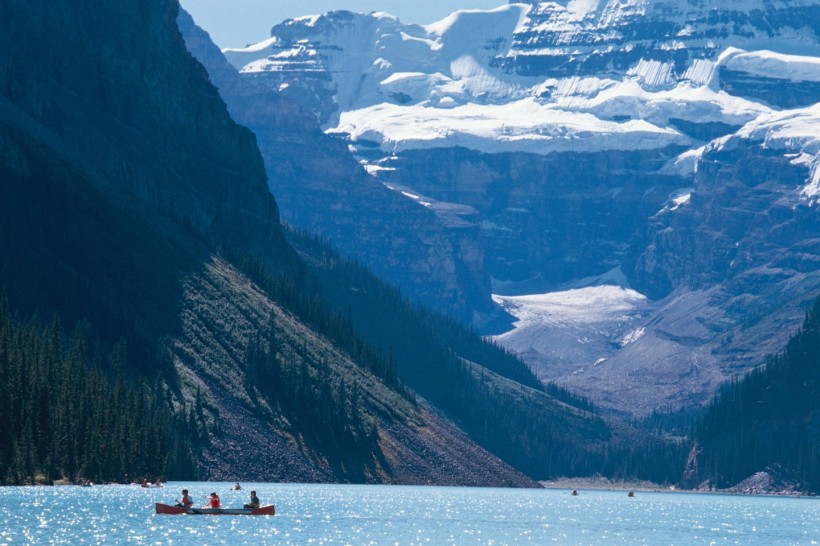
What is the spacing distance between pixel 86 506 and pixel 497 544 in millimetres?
45214

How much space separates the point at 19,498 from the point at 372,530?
38601mm

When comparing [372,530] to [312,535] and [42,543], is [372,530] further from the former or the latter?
[42,543]

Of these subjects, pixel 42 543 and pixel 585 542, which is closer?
pixel 42 543

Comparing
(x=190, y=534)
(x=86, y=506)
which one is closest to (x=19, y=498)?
(x=86, y=506)

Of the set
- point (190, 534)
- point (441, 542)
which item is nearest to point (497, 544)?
point (441, 542)

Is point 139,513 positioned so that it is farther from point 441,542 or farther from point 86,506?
point 441,542

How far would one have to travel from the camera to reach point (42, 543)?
157125mm

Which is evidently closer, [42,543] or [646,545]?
[42,543]

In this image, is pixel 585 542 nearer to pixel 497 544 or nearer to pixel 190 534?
pixel 497 544

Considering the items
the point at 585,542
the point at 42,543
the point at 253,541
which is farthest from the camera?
the point at 585,542

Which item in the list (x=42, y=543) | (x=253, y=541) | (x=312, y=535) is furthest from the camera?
(x=312, y=535)

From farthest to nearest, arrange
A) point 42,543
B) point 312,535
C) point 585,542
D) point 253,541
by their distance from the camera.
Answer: point 585,542 → point 312,535 → point 253,541 → point 42,543

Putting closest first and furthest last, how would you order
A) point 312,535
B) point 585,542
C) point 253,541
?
point 253,541
point 312,535
point 585,542

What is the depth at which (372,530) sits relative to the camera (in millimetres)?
199750
